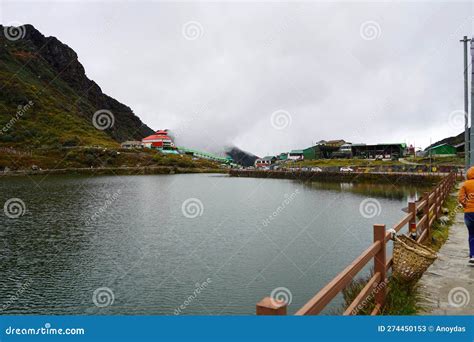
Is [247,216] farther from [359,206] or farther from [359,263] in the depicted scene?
[359,263]

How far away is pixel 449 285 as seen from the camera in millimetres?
8320

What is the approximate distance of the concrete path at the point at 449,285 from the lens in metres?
7.04

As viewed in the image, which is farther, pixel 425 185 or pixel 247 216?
pixel 425 185

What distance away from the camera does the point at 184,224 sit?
28.5 meters

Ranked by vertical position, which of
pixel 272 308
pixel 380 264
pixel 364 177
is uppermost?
pixel 364 177

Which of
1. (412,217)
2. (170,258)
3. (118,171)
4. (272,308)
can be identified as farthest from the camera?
(118,171)

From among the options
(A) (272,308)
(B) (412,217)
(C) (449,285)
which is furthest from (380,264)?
(A) (272,308)

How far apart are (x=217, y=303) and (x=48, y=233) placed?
17265mm

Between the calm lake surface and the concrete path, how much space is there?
291cm

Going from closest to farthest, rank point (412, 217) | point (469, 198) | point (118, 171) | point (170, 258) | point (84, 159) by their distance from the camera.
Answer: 1. point (469, 198)
2. point (412, 217)
3. point (170, 258)
4. point (118, 171)
5. point (84, 159)

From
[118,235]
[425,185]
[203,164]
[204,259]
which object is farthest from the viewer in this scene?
[203,164]

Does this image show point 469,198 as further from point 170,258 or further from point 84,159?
point 84,159

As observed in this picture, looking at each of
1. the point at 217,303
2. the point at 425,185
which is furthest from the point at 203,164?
the point at 217,303

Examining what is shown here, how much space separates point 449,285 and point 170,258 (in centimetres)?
1317
